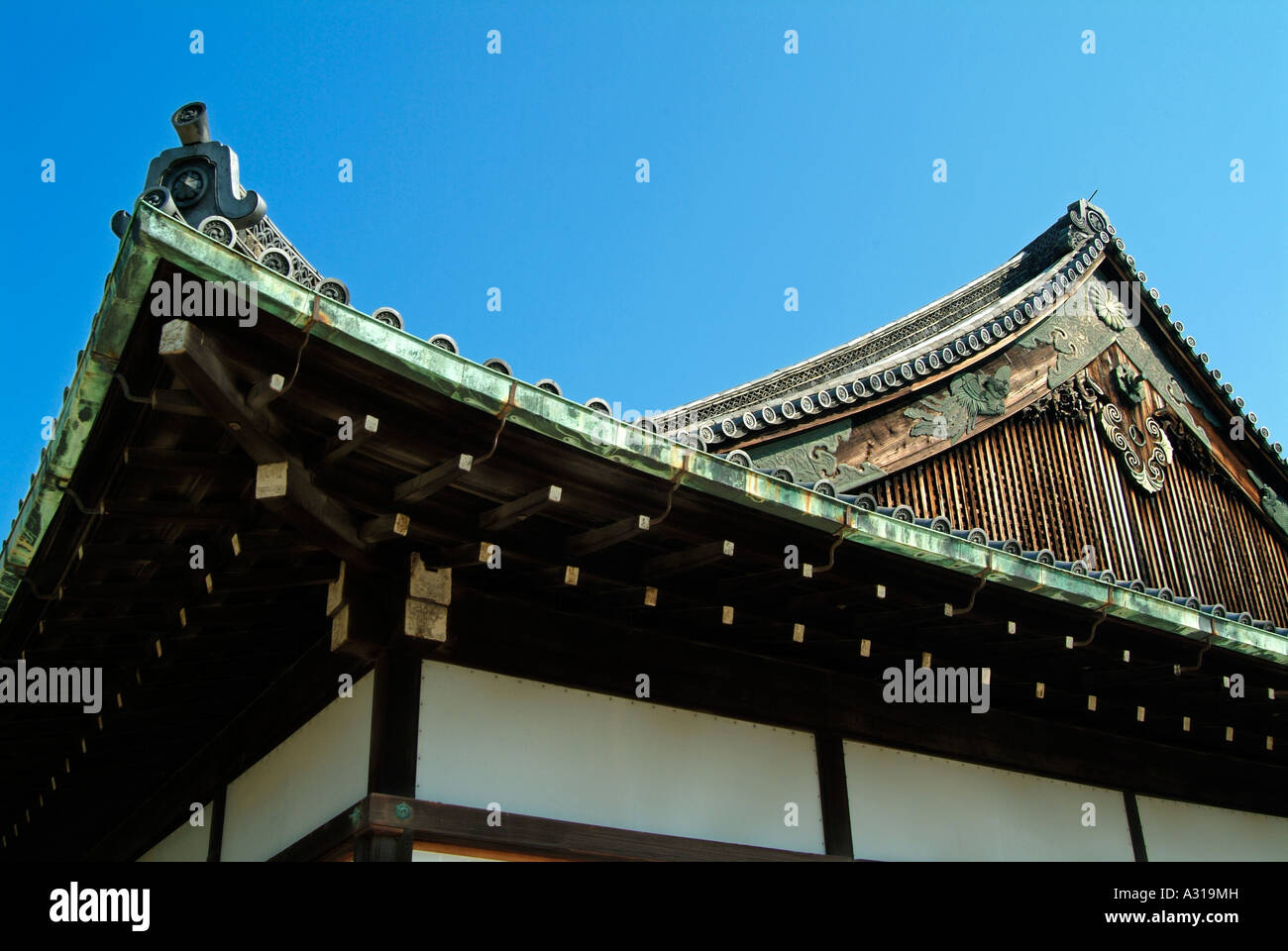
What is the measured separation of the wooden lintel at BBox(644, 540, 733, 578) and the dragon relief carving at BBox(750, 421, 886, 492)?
11.8ft

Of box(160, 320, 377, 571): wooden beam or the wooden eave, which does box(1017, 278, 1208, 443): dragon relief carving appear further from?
box(160, 320, 377, 571): wooden beam

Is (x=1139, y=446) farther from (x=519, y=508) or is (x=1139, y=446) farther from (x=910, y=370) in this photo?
(x=519, y=508)

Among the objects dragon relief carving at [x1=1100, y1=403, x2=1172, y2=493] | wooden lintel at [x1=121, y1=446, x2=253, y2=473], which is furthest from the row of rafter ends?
wooden lintel at [x1=121, y1=446, x2=253, y2=473]

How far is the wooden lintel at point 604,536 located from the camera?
6.07m

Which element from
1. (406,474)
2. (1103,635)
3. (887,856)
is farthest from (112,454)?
(1103,635)

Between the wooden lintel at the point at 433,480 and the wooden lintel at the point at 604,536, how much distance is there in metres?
0.92

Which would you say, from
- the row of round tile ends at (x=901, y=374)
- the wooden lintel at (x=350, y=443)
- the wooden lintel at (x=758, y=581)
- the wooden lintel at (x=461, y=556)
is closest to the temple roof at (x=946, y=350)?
the row of round tile ends at (x=901, y=374)

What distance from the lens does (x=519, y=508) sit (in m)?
5.95

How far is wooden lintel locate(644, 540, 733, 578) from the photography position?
252 inches

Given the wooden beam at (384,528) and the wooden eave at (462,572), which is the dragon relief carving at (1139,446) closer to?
the wooden eave at (462,572)

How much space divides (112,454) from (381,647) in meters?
1.71

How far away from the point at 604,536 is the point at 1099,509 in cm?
768
